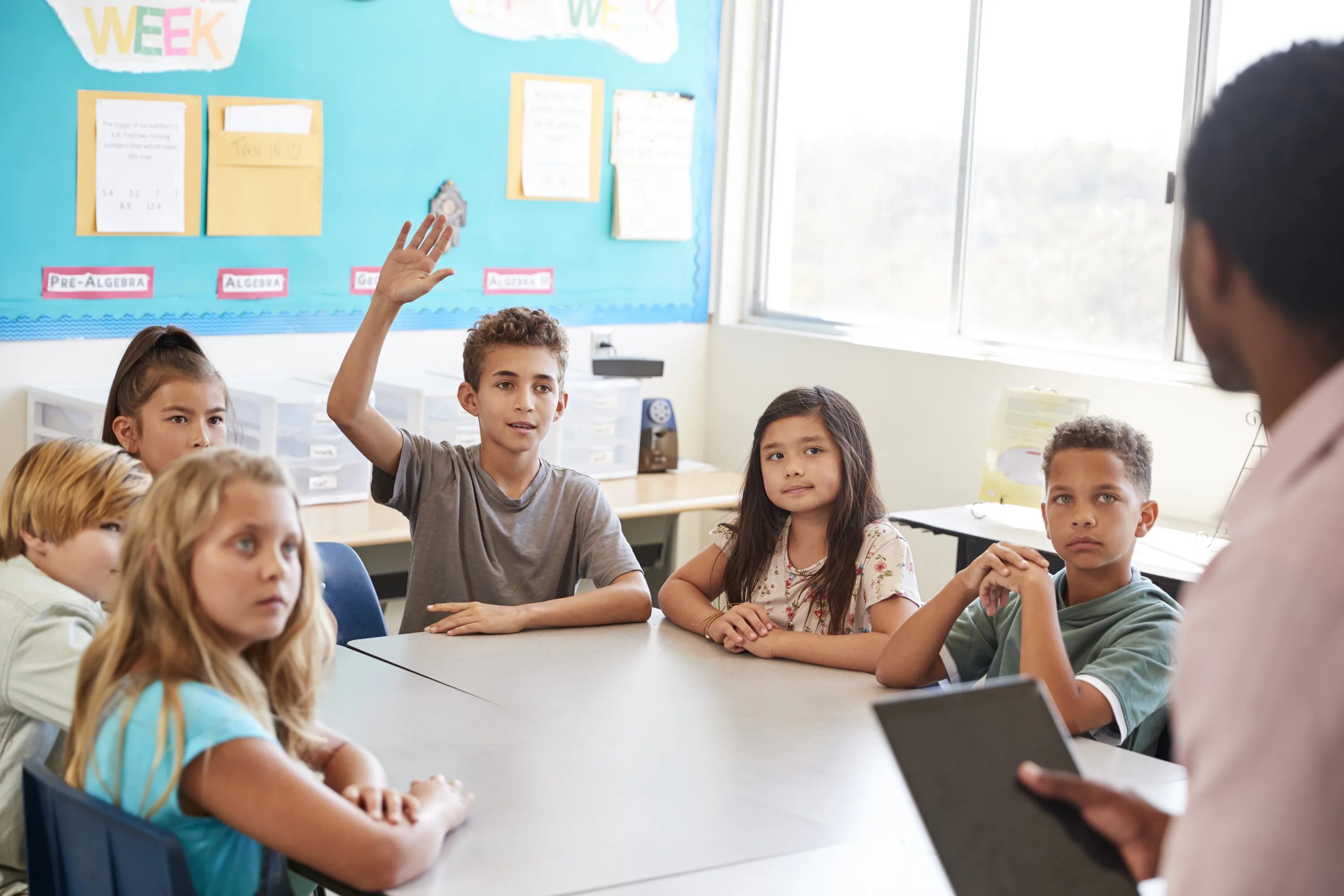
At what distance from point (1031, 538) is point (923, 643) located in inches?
46.8

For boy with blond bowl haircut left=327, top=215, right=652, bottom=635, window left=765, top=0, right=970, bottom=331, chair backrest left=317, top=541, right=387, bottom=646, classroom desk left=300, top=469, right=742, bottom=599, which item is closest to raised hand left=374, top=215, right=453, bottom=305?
boy with blond bowl haircut left=327, top=215, right=652, bottom=635

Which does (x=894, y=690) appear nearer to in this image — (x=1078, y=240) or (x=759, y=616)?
(x=759, y=616)

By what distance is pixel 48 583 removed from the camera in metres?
1.65

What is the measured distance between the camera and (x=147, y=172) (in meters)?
3.35

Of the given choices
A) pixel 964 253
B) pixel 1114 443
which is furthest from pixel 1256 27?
pixel 1114 443

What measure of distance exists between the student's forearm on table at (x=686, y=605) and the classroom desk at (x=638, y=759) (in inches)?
1.3

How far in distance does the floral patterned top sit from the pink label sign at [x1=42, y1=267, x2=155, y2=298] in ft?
6.09

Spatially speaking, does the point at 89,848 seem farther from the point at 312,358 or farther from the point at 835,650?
the point at 312,358

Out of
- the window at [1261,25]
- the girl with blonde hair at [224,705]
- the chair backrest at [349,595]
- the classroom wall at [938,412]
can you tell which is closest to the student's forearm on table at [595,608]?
the chair backrest at [349,595]

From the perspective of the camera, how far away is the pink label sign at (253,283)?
353 cm

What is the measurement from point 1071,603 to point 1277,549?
1.48 metres

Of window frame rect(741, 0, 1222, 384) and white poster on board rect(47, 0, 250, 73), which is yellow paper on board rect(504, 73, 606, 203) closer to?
window frame rect(741, 0, 1222, 384)

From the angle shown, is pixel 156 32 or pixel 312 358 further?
pixel 312 358

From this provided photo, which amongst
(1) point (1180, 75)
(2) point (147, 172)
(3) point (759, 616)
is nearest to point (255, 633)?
(3) point (759, 616)
